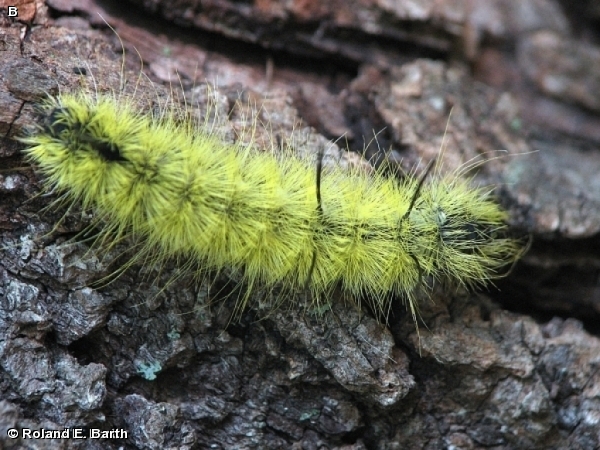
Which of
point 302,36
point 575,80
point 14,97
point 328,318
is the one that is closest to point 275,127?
point 302,36

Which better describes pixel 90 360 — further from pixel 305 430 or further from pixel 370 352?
pixel 370 352

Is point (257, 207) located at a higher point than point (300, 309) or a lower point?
Answer: higher

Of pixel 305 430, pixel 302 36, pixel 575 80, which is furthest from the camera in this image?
pixel 575 80

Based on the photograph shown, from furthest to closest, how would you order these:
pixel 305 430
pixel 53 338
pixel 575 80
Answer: pixel 575 80, pixel 305 430, pixel 53 338

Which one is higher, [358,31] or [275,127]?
[358,31]

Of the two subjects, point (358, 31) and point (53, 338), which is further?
point (358, 31)
